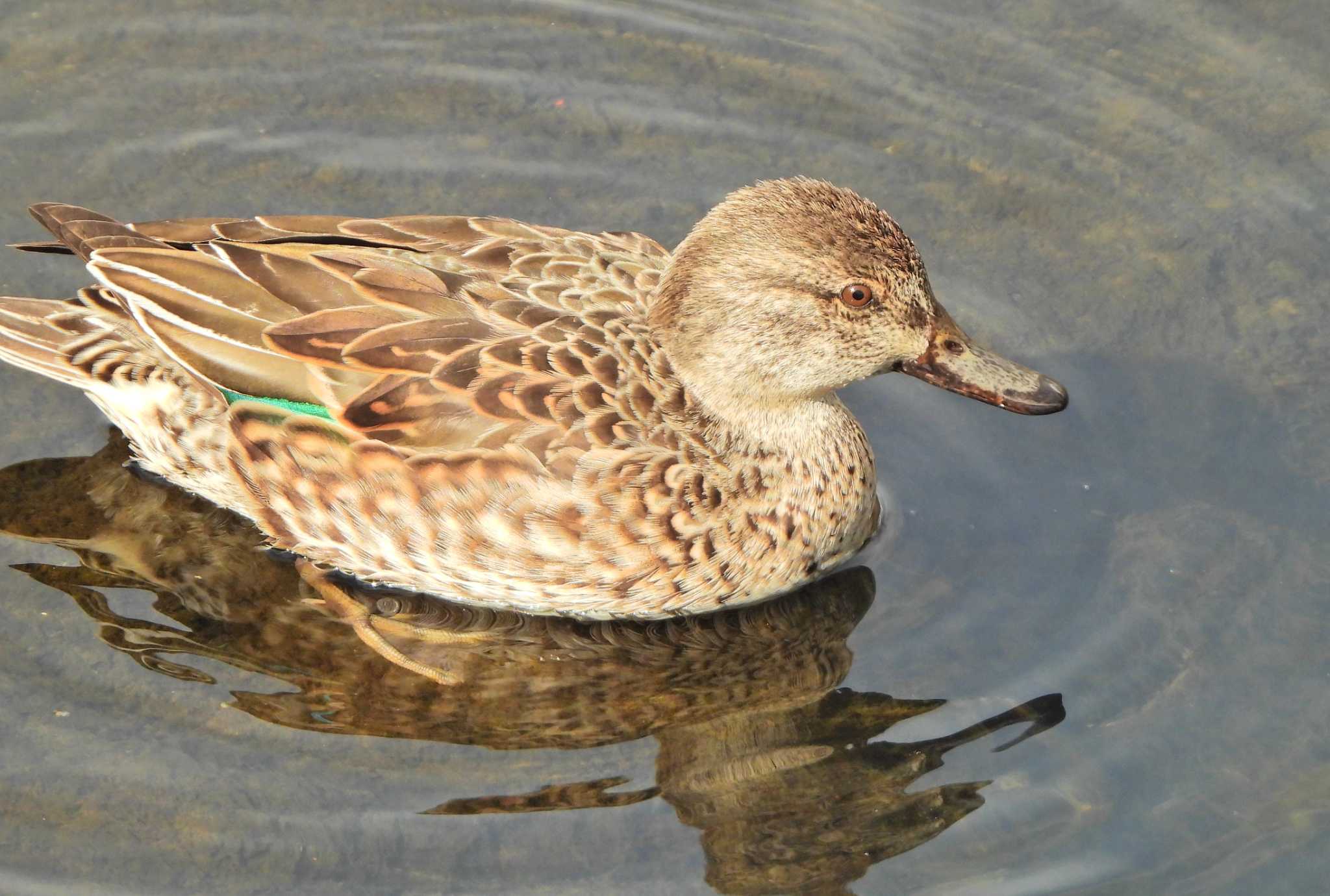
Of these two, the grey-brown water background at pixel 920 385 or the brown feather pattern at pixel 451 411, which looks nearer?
the grey-brown water background at pixel 920 385

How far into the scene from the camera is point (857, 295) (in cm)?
688

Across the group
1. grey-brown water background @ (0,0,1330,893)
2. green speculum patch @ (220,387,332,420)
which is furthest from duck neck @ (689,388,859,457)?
green speculum patch @ (220,387,332,420)

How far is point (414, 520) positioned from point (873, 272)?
2.14 m

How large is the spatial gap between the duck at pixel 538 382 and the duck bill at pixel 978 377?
10 millimetres

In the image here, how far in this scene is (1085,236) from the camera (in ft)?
29.3

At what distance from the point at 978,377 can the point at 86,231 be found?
393 centimetres

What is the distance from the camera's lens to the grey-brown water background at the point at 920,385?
643cm

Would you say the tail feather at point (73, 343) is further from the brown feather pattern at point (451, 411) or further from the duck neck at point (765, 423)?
the duck neck at point (765, 423)

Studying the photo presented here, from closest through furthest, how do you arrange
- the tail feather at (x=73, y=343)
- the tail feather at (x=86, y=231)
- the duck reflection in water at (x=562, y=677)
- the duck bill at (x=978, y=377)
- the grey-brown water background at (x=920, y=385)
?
the grey-brown water background at (x=920, y=385)
the duck reflection in water at (x=562, y=677)
the duck bill at (x=978, y=377)
the tail feather at (x=86, y=231)
the tail feather at (x=73, y=343)

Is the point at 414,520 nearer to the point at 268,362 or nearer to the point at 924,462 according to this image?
the point at 268,362

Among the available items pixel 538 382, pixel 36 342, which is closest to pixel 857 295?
pixel 538 382

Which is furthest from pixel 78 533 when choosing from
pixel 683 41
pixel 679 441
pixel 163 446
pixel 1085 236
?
pixel 1085 236

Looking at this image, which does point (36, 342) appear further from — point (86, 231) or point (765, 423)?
point (765, 423)

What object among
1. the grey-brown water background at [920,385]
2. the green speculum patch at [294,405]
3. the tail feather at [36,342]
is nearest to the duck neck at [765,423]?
the grey-brown water background at [920,385]
